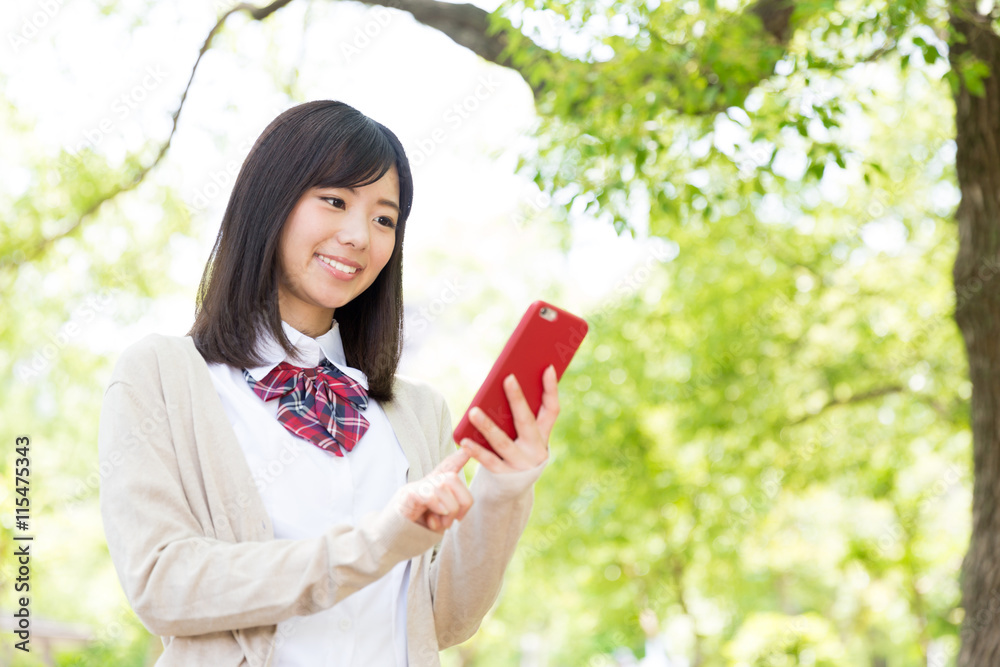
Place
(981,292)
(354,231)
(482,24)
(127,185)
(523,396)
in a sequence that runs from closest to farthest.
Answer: (523,396), (354,231), (981,292), (482,24), (127,185)

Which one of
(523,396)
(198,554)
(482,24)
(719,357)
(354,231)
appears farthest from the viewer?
(719,357)

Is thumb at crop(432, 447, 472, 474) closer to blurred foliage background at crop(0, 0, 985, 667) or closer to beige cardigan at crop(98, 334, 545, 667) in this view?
beige cardigan at crop(98, 334, 545, 667)

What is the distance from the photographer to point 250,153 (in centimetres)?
188

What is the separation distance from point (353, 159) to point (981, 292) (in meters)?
4.01

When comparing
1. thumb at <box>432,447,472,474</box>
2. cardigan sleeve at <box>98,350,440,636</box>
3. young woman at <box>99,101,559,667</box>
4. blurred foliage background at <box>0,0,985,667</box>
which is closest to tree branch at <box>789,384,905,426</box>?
blurred foliage background at <box>0,0,985,667</box>

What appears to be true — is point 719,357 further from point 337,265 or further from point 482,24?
point 337,265

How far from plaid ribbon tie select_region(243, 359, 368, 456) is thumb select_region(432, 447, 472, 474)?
302 millimetres

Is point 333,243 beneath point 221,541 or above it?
above

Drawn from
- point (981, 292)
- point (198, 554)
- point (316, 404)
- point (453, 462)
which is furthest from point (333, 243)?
point (981, 292)

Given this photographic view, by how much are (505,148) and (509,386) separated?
11.8 ft

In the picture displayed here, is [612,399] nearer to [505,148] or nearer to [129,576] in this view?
[505,148]

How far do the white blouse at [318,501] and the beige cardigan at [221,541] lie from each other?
40 mm

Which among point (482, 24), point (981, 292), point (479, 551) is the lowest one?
point (981, 292)

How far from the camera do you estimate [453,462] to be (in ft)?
5.08
